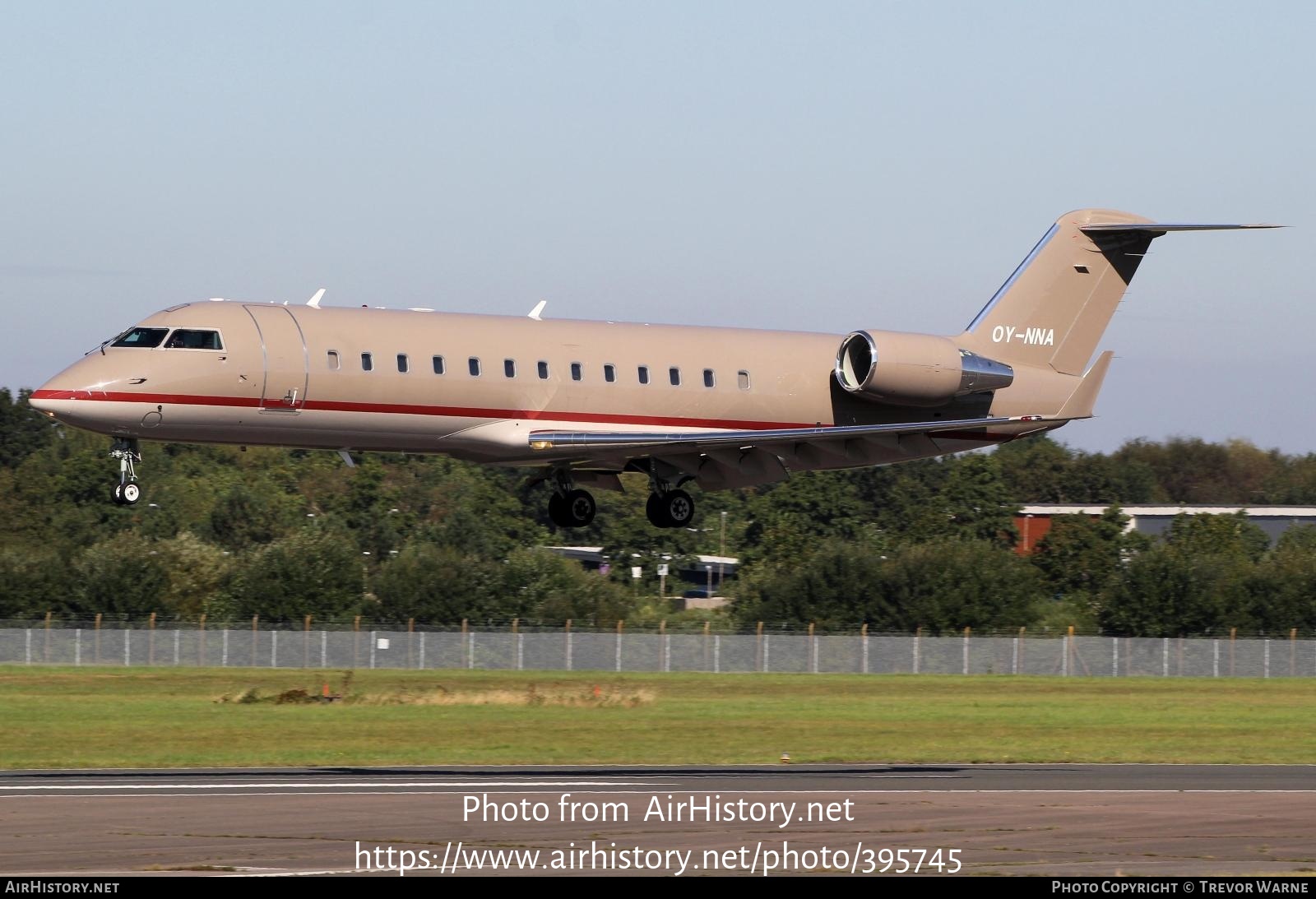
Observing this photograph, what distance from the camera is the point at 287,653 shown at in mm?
55938

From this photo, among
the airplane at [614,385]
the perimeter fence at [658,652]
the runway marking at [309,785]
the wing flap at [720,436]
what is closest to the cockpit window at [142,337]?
the airplane at [614,385]

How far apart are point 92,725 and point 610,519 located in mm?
74721

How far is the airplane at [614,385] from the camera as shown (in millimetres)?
29781

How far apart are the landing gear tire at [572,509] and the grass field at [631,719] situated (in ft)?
13.3

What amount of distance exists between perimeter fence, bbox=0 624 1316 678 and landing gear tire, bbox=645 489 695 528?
72.9 feet

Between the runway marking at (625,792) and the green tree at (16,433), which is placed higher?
the green tree at (16,433)

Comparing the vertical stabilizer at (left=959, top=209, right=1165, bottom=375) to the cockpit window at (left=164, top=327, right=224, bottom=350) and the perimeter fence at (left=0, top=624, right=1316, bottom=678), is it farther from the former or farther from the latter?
the perimeter fence at (left=0, top=624, right=1316, bottom=678)

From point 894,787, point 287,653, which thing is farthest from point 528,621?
point 894,787

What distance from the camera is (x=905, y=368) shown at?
113 ft

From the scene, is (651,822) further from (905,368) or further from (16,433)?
(16,433)

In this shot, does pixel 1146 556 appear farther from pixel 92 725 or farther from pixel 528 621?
pixel 92 725

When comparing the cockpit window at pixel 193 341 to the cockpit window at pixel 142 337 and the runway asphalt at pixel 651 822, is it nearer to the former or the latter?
the cockpit window at pixel 142 337

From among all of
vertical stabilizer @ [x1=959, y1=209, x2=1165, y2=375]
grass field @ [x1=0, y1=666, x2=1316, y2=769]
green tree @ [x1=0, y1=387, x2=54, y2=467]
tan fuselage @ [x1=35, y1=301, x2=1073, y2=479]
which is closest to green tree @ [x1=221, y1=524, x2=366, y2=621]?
grass field @ [x1=0, y1=666, x2=1316, y2=769]

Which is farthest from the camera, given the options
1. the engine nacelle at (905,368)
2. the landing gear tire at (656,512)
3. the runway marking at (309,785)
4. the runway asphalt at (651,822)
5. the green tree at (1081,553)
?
the green tree at (1081,553)
